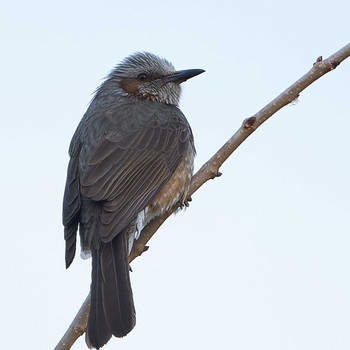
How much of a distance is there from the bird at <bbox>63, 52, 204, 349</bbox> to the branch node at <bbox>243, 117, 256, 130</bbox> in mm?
973

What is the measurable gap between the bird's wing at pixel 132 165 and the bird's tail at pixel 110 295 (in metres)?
0.11

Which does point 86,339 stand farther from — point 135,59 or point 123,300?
point 135,59

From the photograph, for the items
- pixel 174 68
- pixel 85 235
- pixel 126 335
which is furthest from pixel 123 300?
pixel 174 68

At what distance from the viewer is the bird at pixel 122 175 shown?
4.50 meters

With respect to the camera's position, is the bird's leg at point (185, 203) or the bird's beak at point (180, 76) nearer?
the bird's leg at point (185, 203)

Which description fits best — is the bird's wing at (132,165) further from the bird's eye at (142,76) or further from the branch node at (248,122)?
the branch node at (248,122)

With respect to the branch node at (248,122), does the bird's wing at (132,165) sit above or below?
above

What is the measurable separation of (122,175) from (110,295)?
88cm

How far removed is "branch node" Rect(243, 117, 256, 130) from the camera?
13.6 feet

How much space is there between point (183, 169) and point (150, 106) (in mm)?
665

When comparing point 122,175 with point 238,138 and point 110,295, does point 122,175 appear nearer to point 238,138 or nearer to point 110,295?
point 110,295

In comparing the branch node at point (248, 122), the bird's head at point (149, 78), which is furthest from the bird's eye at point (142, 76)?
the branch node at point (248, 122)

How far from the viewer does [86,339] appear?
4.02 metres

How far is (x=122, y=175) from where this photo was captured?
16.4 ft
